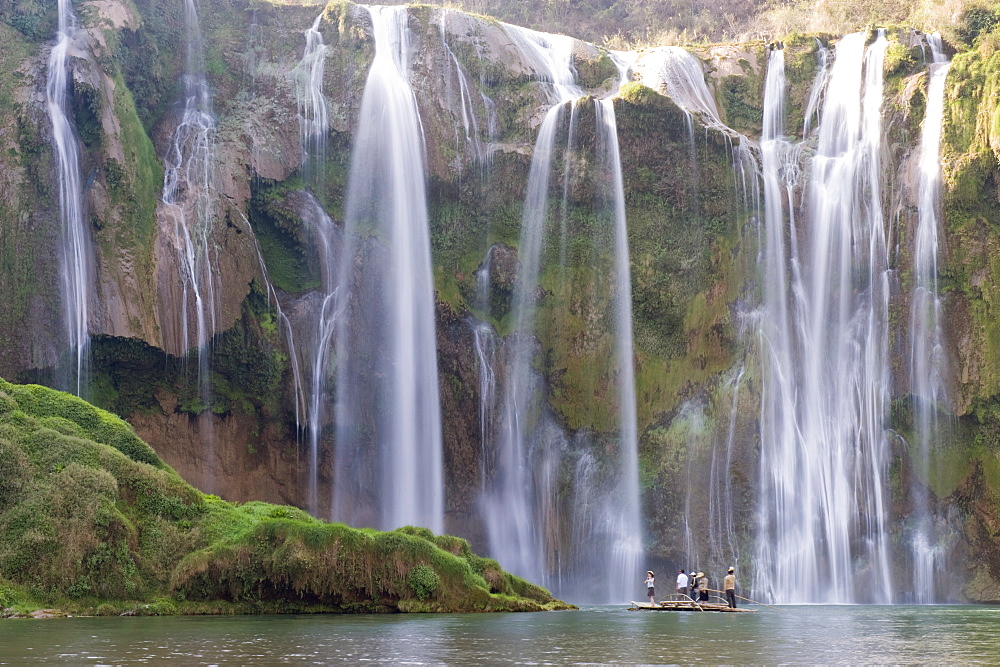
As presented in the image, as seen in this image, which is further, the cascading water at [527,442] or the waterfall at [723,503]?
the cascading water at [527,442]

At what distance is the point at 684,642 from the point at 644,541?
25182 millimetres

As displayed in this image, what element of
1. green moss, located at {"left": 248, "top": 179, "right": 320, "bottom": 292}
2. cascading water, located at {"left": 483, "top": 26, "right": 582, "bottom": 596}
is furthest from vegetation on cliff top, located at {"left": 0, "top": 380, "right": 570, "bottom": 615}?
green moss, located at {"left": 248, "top": 179, "right": 320, "bottom": 292}

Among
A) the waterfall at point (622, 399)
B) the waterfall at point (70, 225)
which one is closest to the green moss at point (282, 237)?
the waterfall at point (70, 225)

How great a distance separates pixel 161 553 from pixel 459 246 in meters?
22.1

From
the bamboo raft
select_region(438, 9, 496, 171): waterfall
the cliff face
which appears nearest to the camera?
the bamboo raft

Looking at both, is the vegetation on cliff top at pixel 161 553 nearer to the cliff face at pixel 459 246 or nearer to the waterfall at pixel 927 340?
the cliff face at pixel 459 246

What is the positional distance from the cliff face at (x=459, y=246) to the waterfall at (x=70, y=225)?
0.32 metres

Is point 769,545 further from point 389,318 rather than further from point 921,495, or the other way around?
point 389,318

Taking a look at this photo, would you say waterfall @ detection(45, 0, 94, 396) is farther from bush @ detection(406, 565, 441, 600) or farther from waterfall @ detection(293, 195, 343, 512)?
bush @ detection(406, 565, 441, 600)

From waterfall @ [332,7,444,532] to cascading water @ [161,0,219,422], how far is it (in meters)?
4.81

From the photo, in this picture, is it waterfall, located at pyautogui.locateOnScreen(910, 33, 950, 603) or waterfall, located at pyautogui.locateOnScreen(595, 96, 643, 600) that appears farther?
waterfall, located at pyautogui.locateOnScreen(595, 96, 643, 600)

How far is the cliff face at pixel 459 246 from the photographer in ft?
132

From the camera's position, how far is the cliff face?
4012cm

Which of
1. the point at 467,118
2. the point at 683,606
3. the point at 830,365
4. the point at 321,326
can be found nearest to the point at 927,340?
the point at 830,365
